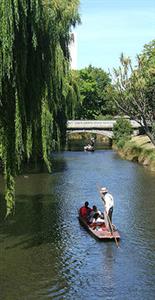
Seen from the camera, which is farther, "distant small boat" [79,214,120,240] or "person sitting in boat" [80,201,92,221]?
"person sitting in boat" [80,201,92,221]

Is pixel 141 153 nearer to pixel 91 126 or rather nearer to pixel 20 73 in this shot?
pixel 91 126

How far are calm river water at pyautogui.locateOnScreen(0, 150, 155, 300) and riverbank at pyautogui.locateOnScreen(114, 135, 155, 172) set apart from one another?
43.4 ft

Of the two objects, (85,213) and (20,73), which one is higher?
(20,73)

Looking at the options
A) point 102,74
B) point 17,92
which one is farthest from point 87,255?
point 102,74

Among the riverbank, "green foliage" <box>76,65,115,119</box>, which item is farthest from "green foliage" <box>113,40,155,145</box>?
"green foliage" <box>76,65,115,119</box>

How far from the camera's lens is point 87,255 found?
1728cm

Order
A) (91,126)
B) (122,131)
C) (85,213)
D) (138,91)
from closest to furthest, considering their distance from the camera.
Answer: (85,213)
(138,91)
(122,131)
(91,126)

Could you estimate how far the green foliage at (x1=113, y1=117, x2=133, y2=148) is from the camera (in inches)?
→ 2531

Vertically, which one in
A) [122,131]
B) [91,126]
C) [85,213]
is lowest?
[85,213]

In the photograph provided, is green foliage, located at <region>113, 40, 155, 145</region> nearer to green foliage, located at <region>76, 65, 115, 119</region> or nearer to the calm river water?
the calm river water

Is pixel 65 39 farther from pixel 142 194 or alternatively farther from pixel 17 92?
pixel 17 92

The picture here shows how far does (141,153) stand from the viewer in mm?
49406

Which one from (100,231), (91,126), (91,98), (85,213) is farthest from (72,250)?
(91,98)

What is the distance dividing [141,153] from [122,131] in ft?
54.6
